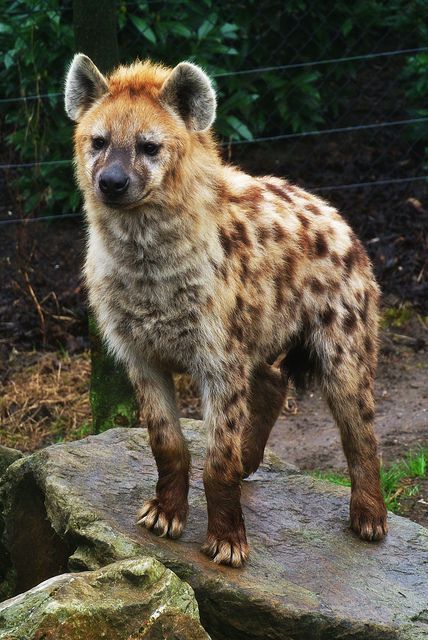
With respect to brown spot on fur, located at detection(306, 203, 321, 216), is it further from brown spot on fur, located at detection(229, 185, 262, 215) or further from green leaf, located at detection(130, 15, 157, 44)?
green leaf, located at detection(130, 15, 157, 44)

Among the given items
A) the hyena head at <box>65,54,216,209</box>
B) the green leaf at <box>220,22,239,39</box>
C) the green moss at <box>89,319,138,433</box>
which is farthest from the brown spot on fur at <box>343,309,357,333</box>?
the green leaf at <box>220,22,239,39</box>

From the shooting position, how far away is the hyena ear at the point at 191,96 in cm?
430

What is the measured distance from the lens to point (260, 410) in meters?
5.20

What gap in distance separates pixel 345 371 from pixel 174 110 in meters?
1.29

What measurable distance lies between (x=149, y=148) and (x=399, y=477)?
2692 mm

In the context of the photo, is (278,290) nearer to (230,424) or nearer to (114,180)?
(230,424)

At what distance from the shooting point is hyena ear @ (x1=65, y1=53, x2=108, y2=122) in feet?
14.5

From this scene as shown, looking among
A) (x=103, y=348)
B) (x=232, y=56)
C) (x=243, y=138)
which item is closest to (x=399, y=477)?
(x=103, y=348)

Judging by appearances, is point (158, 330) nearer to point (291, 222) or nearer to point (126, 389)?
point (291, 222)

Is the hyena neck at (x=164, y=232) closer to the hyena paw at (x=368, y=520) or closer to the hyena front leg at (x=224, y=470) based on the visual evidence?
the hyena front leg at (x=224, y=470)

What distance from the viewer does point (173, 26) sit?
25.5 feet

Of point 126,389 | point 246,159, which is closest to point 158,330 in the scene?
point 126,389

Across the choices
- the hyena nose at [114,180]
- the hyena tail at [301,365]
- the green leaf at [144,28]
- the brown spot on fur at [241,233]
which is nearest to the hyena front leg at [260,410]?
the hyena tail at [301,365]

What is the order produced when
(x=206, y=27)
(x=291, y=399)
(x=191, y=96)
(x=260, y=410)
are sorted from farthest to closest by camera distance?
(x=206, y=27) → (x=291, y=399) → (x=260, y=410) → (x=191, y=96)
